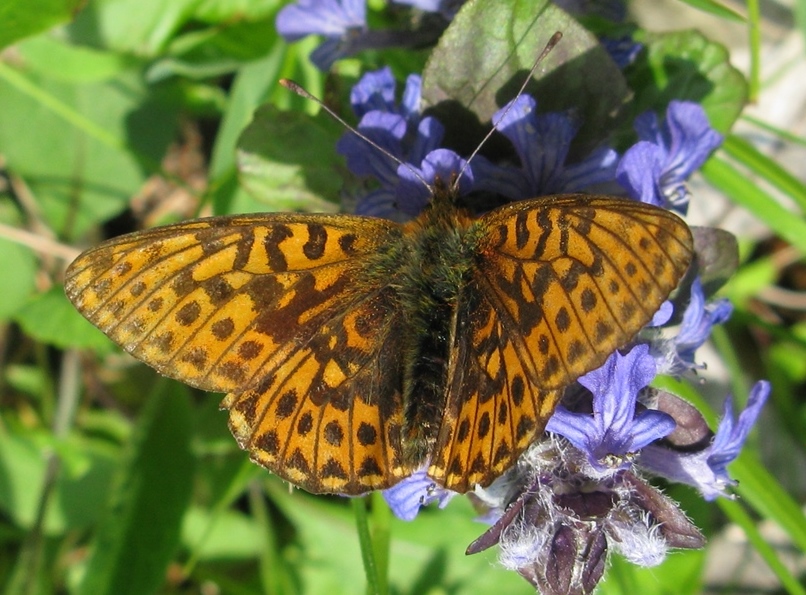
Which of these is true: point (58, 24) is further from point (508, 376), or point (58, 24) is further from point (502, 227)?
point (508, 376)

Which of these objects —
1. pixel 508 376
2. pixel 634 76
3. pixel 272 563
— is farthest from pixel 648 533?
pixel 272 563

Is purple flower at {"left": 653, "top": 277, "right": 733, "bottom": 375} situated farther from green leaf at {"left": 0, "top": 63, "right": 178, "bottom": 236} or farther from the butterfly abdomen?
green leaf at {"left": 0, "top": 63, "right": 178, "bottom": 236}

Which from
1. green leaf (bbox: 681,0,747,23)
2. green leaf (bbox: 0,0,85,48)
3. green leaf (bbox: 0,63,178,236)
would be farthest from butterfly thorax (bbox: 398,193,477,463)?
green leaf (bbox: 0,63,178,236)

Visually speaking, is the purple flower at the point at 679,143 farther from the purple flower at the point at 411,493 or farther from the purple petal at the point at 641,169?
the purple flower at the point at 411,493

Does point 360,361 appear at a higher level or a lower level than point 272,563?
higher

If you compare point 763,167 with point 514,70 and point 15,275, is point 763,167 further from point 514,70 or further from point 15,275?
point 15,275

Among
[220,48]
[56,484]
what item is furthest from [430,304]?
[56,484]
